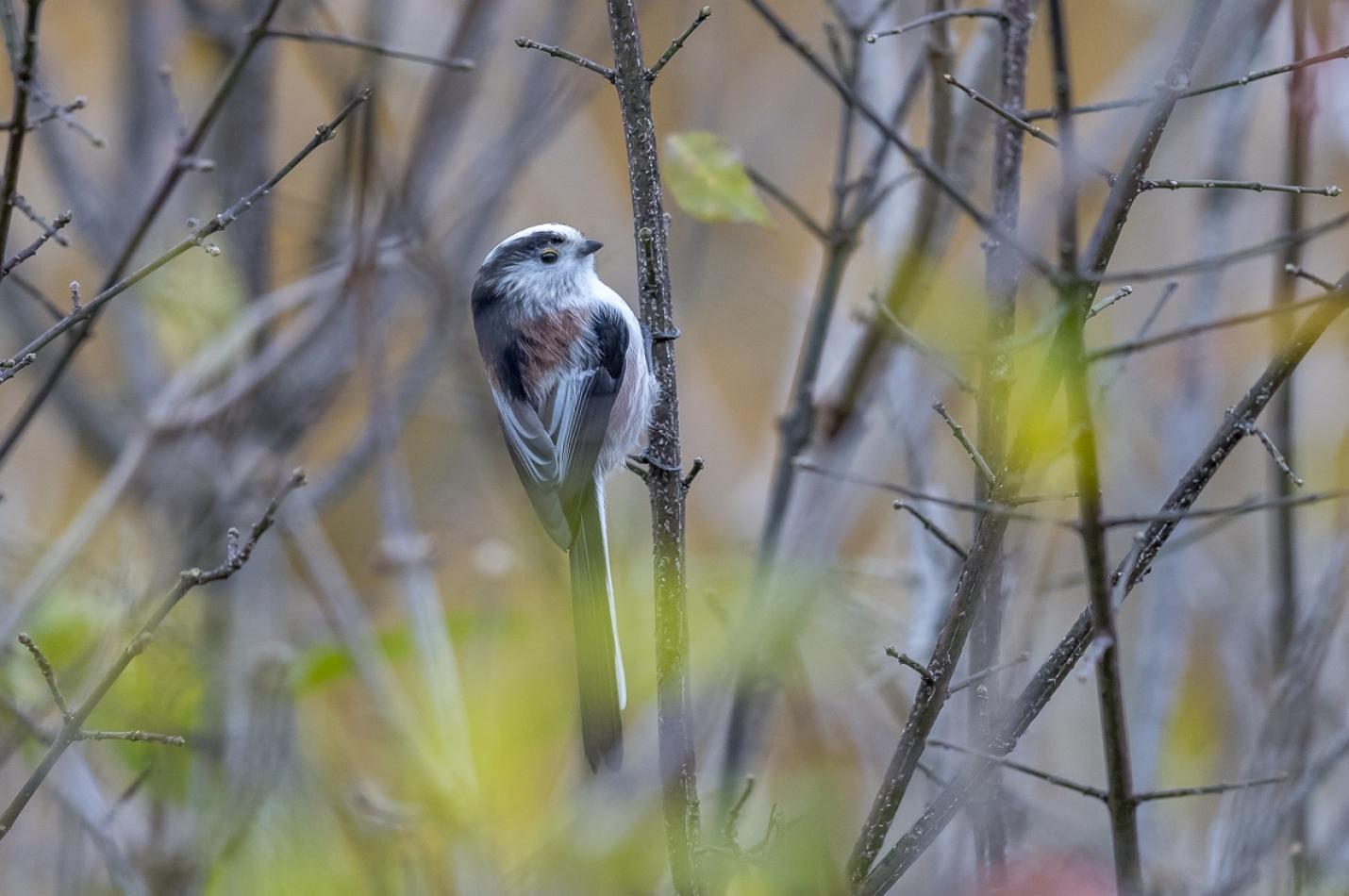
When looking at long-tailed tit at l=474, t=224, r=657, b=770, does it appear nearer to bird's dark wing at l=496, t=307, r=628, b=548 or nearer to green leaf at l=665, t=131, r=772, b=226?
bird's dark wing at l=496, t=307, r=628, b=548

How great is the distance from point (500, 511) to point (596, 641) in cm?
219

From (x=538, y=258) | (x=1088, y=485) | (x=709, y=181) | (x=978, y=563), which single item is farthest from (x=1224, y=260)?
(x=538, y=258)

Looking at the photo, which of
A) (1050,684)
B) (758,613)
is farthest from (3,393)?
(1050,684)

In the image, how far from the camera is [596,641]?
234 centimetres

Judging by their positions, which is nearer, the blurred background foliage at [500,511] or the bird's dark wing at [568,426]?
the blurred background foliage at [500,511]

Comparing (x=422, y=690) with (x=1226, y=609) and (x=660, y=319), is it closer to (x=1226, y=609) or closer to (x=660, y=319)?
(x=660, y=319)

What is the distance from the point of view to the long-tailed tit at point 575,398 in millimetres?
2328

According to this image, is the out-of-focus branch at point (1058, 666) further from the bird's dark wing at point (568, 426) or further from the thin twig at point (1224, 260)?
the bird's dark wing at point (568, 426)

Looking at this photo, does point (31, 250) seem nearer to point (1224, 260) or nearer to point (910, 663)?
point (910, 663)

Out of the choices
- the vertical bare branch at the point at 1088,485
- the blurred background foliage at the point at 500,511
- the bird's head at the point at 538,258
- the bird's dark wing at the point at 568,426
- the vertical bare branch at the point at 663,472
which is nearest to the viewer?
the vertical bare branch at the point at 1088,485

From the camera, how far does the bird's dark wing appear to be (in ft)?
8.45

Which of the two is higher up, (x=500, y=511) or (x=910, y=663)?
(x=500, y=511)

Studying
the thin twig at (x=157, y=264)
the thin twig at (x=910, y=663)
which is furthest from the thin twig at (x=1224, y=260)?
the thin twig at (x=157, y=264)

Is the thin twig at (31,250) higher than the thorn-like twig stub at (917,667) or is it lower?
higher
